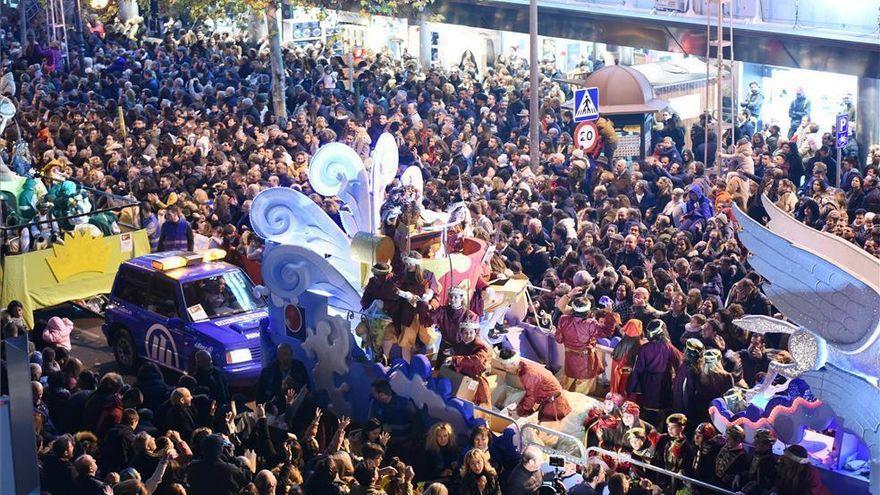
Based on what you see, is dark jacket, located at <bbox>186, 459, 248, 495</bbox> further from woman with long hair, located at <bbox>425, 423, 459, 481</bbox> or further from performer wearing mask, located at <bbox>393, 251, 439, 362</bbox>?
performer wearing mask, located at <bbox>393, 251, 439, 362</bbox>

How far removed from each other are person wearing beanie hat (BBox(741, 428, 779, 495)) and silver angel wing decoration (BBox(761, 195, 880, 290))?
1.44m

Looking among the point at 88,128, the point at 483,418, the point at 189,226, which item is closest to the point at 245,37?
the point at 88,128

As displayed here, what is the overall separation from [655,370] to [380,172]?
180 inches

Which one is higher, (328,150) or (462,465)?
(328,150)

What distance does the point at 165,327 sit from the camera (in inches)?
576

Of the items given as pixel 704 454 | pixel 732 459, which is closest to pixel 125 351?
pixel 704 454

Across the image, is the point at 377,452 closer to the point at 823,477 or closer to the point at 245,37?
the point at 823,477

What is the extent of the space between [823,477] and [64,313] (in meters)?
11.4

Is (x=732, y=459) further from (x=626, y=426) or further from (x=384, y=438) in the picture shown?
(x=384, y=438)

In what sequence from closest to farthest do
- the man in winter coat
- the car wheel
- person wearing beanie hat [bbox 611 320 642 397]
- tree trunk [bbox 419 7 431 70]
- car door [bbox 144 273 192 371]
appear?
person wearing beanie hat [bbox 611 320 642 397], car door [bbox 144 273 192 371], the car wheel, the man in winter coat, tree trunk [bbox 419 7 431 70]

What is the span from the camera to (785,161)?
19.3 metres

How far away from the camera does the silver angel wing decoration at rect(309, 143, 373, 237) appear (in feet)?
48.6

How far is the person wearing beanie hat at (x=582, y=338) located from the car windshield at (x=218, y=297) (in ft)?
12.5

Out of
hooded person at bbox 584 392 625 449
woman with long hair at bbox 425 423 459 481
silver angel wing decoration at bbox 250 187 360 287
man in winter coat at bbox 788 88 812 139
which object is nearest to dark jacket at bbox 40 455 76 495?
woman with long hair at bbox 425 423 459 481
